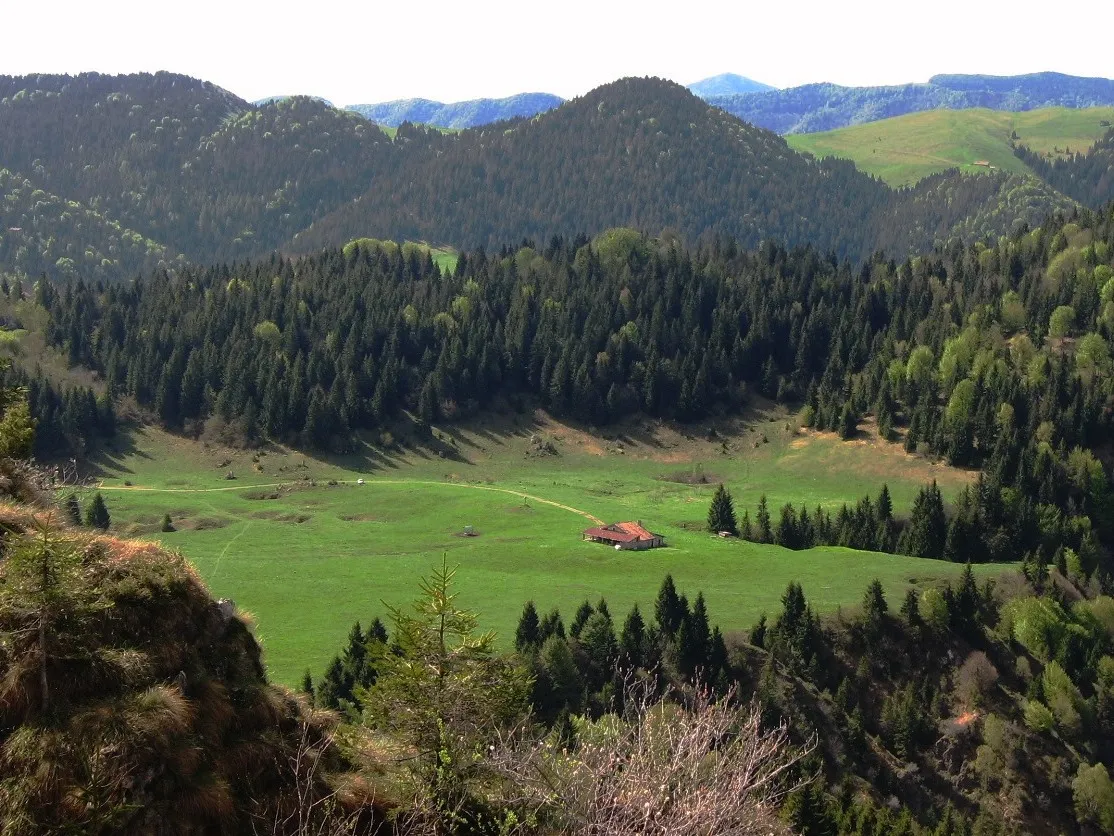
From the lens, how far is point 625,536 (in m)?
133

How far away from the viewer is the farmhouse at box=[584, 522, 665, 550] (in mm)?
131625

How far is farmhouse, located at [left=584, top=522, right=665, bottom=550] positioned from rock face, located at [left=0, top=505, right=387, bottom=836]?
99183 millimetres

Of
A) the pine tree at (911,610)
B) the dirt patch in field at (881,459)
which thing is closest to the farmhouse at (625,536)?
the pine tree at (911,610)

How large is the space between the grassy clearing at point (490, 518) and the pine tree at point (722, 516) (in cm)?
268

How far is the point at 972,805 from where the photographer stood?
305ft

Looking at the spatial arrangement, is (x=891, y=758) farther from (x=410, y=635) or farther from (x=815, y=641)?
(x=410, y=635)

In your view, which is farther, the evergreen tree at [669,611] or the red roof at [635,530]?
the red roof at [635,530]

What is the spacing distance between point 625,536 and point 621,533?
101cm

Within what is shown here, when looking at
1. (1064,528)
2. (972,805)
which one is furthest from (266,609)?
(1064,528)

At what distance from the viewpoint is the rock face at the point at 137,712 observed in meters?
25.9

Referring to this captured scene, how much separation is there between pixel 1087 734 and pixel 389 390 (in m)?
130

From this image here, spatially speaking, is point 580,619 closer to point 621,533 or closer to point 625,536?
point 625,536

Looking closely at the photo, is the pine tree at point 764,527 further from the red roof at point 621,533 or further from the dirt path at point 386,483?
the dirt path at point 386,483

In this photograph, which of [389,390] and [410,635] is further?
[389,390]
